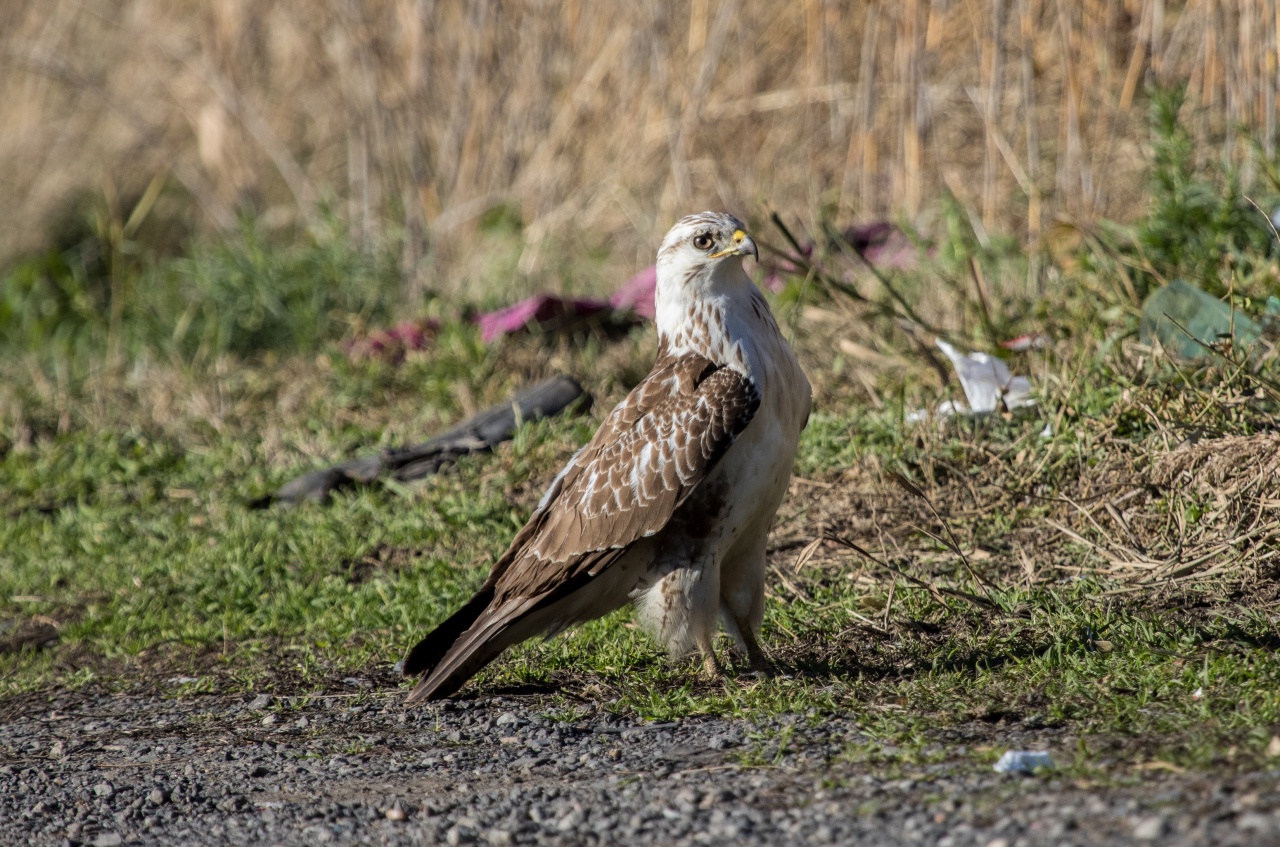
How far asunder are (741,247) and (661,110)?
16.3 ft

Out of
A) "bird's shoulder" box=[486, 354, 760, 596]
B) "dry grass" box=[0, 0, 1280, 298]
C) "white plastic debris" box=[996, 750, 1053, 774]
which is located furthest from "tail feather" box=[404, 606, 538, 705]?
"dry grass" box=[0, 0, 1280, 298]

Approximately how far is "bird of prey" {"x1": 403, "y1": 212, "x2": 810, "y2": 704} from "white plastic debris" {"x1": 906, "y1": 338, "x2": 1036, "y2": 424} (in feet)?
4.25

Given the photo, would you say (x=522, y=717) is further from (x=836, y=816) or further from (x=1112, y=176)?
(x=1112, y=176)

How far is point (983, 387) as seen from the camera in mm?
5129

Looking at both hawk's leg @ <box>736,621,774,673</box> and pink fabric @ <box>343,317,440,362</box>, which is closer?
hawk's leg @ <box>736,621,774,673</box>

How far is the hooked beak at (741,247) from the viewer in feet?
12.5

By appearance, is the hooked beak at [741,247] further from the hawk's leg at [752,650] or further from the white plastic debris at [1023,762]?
the white plastic debris at [1023,762]

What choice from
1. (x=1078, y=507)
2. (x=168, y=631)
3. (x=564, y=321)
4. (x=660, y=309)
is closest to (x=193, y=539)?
(x=168, y=631)

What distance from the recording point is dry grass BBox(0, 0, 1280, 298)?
6777 mm

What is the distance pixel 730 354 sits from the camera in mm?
3822

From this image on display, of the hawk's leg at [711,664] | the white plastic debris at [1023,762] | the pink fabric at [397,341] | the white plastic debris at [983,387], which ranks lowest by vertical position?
the hawk's leg at [711,664]

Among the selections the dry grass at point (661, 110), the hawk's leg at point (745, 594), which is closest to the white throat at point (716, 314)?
the hawk's leg at point (745, 594)

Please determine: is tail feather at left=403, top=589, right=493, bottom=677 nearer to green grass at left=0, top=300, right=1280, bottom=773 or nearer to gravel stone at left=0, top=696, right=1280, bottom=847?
gravel stone at left=0, top=696, right=1280, bottom=847

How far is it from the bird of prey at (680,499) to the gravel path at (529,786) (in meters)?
0.28
